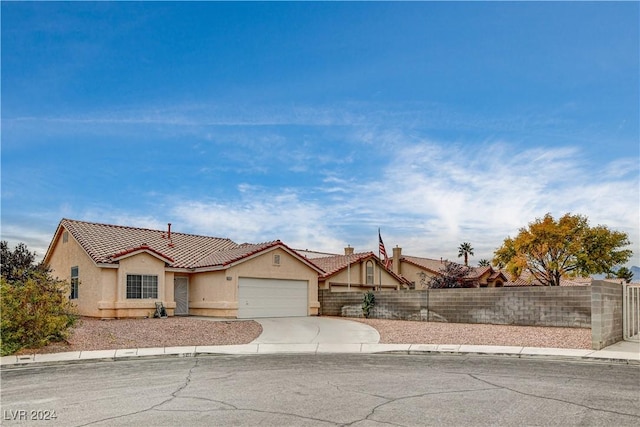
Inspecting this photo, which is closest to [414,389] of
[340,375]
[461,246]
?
[340,375]

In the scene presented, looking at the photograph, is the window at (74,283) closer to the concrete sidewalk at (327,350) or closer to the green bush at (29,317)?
the green bush at (29,317)

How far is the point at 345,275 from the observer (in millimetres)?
39969

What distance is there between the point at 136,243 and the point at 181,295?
12.8 ft

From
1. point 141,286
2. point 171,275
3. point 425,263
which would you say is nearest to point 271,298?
point 171,275

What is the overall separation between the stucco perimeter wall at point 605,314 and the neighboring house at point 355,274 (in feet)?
64.7

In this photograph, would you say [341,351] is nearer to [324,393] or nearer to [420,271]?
[324,393]

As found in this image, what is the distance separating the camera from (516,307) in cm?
2505

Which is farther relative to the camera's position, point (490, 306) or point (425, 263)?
point (425, 263)

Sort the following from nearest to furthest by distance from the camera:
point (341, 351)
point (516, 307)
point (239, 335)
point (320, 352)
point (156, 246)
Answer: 1. point (320, 352)
2. point (341, 351)
3. point (239, 335)
4. point (516, 307)
5. point (156, 246)

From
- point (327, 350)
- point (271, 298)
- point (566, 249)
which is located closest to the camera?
point (327, 350)

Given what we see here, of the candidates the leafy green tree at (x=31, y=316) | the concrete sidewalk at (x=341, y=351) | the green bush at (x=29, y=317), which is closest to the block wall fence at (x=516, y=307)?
the concrete sidewalk at (x=341, y=351)

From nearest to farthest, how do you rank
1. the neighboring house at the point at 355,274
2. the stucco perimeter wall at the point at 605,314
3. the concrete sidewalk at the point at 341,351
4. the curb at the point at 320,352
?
the curb at the point at 320,352 < the concrete sidewalk at the point at 341,351 < the stucco perimeter wall at the point at 605,314 < the neighboring house at the point at 355,274

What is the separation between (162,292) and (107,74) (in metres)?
12.5

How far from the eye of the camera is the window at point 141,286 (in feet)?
94.6
